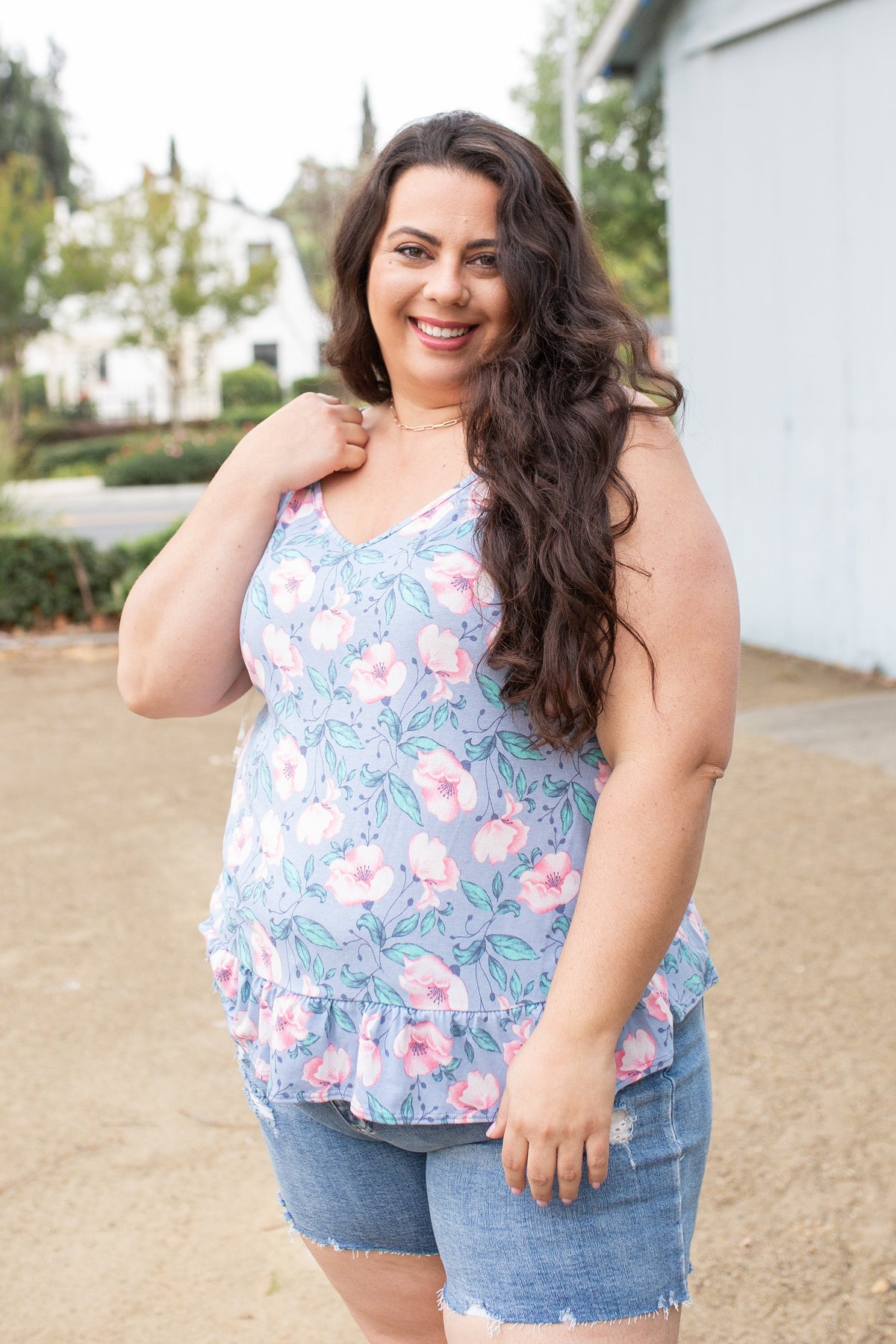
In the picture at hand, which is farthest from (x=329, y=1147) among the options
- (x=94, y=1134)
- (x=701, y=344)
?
(x=701, y=344)

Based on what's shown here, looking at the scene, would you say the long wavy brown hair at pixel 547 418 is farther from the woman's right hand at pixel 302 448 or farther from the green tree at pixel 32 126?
the green tree at pixel 32 126

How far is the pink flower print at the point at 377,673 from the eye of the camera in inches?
59.3

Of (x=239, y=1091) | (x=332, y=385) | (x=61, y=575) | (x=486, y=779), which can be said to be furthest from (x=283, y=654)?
(x=61, y=575)

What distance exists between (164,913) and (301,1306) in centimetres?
218

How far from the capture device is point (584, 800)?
5.03 ft

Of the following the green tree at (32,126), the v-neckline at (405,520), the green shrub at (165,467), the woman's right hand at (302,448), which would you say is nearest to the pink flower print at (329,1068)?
the v-neckline at (405,520)

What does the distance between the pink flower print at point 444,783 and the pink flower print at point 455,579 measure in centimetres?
16

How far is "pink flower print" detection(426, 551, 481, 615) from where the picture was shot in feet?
4.84

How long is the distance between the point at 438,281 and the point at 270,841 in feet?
2.28

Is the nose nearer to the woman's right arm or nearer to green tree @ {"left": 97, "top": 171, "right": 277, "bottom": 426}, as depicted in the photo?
the woman's right arm

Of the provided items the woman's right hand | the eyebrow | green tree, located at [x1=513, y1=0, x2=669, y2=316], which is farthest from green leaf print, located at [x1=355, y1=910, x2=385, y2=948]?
green tree, located at [x1=513, y1=0, x2=669, y2=316]

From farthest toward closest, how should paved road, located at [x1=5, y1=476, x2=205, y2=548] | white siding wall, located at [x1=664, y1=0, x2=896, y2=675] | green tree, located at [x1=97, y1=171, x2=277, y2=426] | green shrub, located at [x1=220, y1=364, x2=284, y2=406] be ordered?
green shrub, located at [x1=220, y1=364, x2=284, y2=406] → green tree, located at [x1=97, y1=171, x2=277, y2=426] → paved road, located at [x1=5, y1=476, x2=205, y2=548] → white siding wall, located at [x1=664, y1=0, x2=896, y2=675]

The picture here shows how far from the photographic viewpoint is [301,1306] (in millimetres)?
2693

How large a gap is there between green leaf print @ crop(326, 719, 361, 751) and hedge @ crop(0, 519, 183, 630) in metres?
8.88
